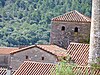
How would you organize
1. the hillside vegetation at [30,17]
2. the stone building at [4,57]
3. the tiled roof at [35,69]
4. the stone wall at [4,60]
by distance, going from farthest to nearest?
the hillside vegetation at [30,17] < the stone building at [4,57] < the stone wall at [4,60] < the tiled roof at [35,69]

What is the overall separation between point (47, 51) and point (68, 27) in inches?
125

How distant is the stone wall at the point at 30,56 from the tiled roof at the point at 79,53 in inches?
517

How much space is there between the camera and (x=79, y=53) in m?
26.1

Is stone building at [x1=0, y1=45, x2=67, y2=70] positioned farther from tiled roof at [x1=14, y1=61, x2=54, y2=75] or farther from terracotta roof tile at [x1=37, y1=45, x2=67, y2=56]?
tiled roof at [x1=14, y1=61, x2=54, y2=75]

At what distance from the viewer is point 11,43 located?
82625 millimetres

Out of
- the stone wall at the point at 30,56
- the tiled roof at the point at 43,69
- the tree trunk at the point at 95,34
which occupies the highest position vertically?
the tree trunk at the point at 95,34

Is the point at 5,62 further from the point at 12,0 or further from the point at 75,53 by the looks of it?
the point at 12,0

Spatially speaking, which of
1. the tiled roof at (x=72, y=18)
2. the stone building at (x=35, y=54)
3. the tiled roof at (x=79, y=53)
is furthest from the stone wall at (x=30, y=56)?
the tiled roof at (x=79, y=53)

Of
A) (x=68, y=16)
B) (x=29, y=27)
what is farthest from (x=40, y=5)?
(x=68, y=16)

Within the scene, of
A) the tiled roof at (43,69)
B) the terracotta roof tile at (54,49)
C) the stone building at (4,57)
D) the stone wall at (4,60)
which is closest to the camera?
the tiled roof at (43,69)

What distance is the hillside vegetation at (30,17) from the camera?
8300 cm

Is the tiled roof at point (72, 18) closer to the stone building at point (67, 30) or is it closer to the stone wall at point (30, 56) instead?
the stone building at point (67, 30)

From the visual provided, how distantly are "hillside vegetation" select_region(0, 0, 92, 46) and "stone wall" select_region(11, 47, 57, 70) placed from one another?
3893 cm

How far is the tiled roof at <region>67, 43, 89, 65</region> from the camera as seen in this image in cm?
2547
